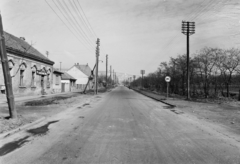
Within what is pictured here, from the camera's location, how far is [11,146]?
4.88 m

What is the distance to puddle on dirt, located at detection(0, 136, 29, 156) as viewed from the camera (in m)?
4.50

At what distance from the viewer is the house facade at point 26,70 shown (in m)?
19.5

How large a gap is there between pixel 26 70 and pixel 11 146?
2021cm

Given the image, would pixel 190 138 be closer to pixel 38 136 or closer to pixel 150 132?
pixel 150 132

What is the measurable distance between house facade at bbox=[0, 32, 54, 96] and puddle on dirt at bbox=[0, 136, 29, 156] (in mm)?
14536

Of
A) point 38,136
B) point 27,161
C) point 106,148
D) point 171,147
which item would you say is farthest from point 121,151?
point 38,136

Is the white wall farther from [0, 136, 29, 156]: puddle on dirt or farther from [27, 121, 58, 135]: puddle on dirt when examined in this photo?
[0, 136, 29, 156]: puddle on dirt

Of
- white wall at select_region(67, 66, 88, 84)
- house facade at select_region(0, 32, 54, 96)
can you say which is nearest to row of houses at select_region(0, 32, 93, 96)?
house facade at select_region(0, 32, 54, 96)

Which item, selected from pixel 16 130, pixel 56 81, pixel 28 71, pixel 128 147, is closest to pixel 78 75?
pixel 56 81

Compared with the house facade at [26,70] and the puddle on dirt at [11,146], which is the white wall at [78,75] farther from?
the puddle on dirt at [11,146]

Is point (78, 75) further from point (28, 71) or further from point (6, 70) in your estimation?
point (6, 70)

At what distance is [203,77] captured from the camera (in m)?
22.5

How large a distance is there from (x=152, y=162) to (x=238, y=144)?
2.93 meters

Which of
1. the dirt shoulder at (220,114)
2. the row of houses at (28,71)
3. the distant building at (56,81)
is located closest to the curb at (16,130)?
the dirt shoulder at (220,114)
